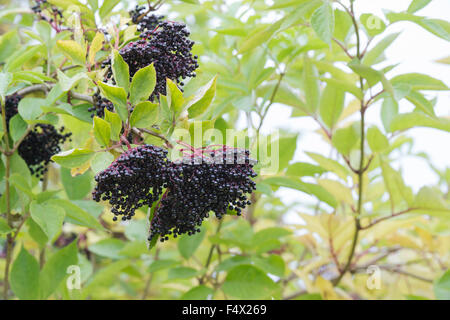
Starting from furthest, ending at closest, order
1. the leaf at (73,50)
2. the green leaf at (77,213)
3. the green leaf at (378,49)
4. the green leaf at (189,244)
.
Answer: the green leaf at (189,244), the green leaf at (378,49), the green leaf at (77,213), the leaf at (73,50)

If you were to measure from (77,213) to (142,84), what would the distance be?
37 cm

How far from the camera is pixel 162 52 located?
73 centimetres

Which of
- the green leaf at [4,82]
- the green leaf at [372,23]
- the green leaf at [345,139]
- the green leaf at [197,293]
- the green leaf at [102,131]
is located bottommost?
the green leaf at [197,293]

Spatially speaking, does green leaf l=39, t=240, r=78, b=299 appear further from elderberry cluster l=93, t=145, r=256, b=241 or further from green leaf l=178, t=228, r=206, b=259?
elderberry cluster l=93, t=145, r=256, b=241

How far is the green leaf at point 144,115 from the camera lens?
68cm

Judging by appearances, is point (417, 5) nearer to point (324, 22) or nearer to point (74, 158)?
point (324, 22)

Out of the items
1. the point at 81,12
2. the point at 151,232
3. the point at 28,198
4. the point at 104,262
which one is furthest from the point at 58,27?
the point at 104,262

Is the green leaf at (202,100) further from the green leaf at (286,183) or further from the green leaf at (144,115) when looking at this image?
the green leaf at (286,183)

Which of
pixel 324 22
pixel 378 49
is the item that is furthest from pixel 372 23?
pixel 324 22

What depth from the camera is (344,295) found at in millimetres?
1195

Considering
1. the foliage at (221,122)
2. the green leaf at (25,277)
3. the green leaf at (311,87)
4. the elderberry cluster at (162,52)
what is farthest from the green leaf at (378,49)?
the green leaf at (25,277)

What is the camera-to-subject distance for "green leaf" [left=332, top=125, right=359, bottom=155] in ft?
3.80

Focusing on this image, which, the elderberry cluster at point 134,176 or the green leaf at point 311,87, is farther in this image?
the green leaf at point 311,87

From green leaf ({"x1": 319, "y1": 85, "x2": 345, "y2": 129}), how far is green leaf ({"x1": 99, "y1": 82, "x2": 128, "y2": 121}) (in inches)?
26.2
